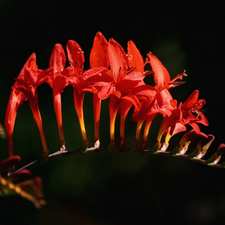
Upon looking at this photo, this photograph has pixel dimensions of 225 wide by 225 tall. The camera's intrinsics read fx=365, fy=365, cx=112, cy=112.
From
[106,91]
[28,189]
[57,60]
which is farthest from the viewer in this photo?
[57,60]

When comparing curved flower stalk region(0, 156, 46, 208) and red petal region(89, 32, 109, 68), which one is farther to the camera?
red petal region(89, 32, 109, 68)

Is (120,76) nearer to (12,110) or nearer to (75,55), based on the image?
(75,55)

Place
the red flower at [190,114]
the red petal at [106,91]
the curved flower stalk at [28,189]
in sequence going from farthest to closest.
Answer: the red flower at [190,114] < the red petal at [106,91] < the curved flower stalk at [28,189]

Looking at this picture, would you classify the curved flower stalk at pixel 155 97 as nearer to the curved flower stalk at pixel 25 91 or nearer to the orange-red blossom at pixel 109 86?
the orange-red blossom at pixel 109 86

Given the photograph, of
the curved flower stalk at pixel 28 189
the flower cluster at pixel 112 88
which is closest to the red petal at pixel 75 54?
the flower cluster at pixel 112 88

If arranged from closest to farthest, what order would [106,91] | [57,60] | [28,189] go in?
1. [28,189]
2. [106,91]
3. [57,60]

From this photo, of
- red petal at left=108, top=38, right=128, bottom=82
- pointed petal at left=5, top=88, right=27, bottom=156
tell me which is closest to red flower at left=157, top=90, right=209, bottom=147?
red petal at left=108, top=38, right=128, bottom=82

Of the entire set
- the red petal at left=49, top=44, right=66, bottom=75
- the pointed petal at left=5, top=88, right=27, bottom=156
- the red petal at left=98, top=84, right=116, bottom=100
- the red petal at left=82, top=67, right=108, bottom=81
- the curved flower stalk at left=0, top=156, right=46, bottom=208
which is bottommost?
the curved flower stalk at left=0, top=156, right=46, bottom=208

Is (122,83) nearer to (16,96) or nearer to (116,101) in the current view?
(116,101)

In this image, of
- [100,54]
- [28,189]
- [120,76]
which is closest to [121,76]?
[120,76]

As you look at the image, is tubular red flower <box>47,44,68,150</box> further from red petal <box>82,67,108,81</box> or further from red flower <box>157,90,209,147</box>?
red flower <box>157,90,209,147</box>
